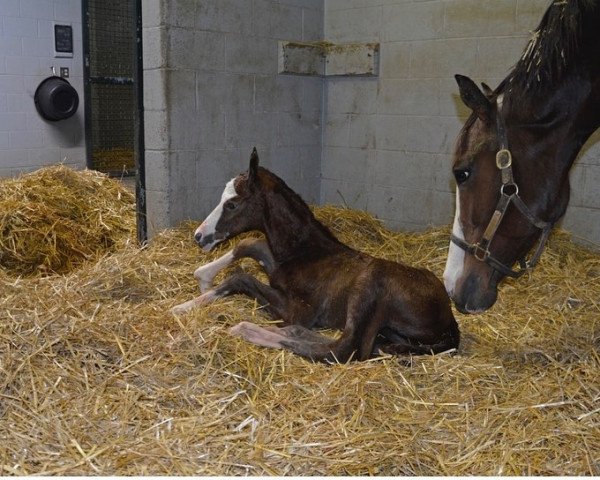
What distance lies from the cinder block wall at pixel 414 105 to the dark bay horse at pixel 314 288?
2.23m

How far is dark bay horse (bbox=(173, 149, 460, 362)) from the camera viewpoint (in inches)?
115

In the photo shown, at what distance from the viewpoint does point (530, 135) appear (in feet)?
7.74

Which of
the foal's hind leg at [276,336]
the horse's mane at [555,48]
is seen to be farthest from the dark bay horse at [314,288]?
the horse's mane at [555,48]

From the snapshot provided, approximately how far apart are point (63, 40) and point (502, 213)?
7.84 metres

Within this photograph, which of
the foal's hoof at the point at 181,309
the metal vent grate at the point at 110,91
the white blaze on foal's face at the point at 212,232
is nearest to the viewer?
the foal's hoof at the point at 181,309

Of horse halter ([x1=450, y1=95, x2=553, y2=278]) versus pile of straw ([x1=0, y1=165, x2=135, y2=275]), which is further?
pile of straw ([x1=0, y1=165, x2=135, y2=275])

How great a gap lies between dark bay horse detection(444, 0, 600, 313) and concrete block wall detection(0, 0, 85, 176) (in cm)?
672

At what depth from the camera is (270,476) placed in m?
Answer: 1.94

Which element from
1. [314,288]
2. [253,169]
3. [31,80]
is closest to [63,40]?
[31,80]

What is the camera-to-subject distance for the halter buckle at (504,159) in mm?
2326

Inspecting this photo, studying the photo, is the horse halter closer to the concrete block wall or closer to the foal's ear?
the foal's ear

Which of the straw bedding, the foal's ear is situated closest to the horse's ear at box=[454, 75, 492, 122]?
the straw bedding

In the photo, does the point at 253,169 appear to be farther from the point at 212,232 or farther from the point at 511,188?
the point at 511,188

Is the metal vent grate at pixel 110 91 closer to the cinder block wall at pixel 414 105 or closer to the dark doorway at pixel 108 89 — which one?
the dark doorway at pixel 108 89
